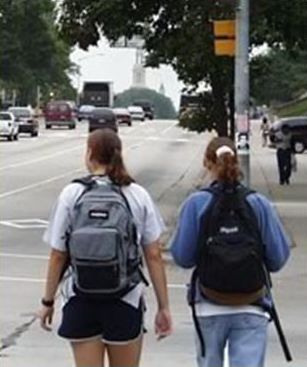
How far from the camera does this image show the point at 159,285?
21.2 feet

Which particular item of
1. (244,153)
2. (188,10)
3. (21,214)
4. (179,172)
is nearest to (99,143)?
(244,153)

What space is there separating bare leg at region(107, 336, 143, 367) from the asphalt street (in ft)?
6.18

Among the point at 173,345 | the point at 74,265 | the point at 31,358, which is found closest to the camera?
the point at 74,265

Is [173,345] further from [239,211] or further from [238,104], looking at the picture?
[238,104]

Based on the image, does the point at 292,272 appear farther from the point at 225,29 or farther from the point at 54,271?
the point at 54,271

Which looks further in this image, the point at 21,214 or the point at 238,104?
the point at 21,214

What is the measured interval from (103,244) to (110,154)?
0.51m

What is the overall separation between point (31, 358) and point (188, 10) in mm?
16692

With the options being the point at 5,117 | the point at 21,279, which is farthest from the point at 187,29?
the point at 5,117

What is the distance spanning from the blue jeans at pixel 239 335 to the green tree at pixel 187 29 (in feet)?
58.8

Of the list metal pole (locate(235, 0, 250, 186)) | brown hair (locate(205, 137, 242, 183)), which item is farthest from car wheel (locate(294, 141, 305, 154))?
brown hair (locate(205, 137, 242, 183))

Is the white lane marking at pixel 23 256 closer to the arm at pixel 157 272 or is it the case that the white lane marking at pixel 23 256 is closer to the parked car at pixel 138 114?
the arm at pixel 157 272

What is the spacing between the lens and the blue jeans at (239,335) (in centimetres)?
640

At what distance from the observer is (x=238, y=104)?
1783 cm
